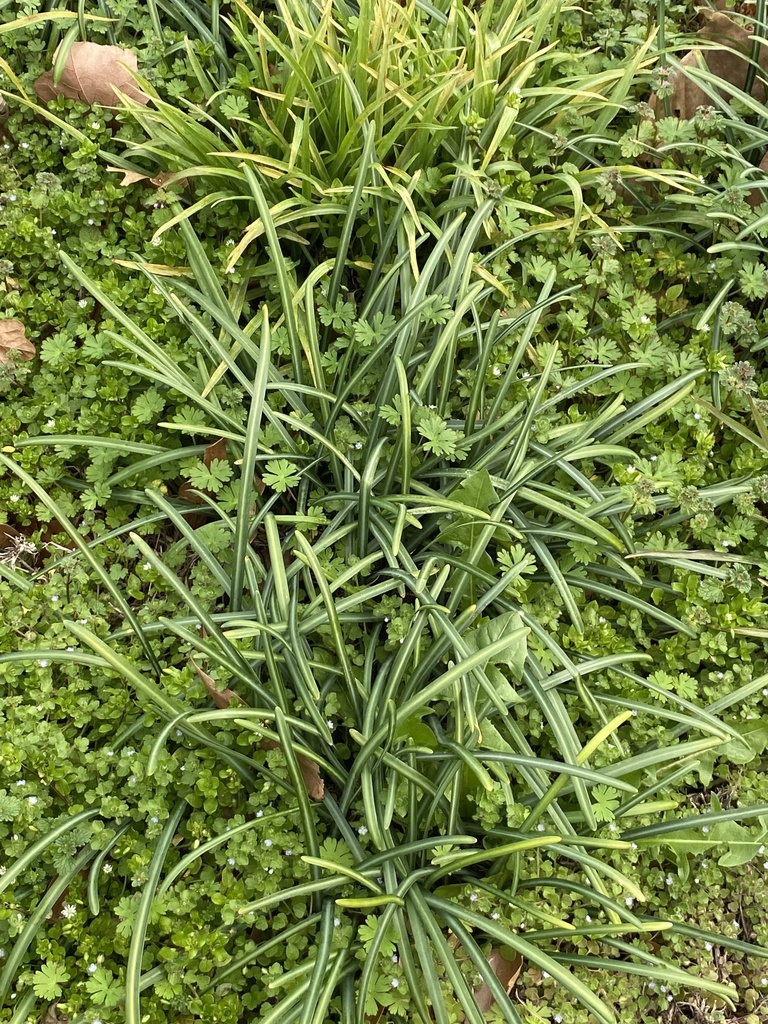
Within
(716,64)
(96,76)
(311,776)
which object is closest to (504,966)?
(311,776)

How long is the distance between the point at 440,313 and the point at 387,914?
161 cm

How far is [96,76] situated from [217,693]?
2.25m

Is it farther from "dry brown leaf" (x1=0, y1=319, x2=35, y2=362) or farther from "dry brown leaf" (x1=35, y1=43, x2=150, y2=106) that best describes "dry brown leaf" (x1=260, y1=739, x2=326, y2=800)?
"dry brown leaf" (x1=35, y1=43, x2=150, y2=106)

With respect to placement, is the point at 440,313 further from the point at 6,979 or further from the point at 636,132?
the point at 6,979

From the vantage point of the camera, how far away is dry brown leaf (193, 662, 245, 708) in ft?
6.05

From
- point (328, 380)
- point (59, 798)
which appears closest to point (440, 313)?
point (328, 380)

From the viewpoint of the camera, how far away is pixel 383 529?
6.70 ft

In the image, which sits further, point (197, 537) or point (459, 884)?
point (197, 537)

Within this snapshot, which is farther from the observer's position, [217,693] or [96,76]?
[96,76]

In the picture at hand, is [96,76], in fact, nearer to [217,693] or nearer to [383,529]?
[383,529]

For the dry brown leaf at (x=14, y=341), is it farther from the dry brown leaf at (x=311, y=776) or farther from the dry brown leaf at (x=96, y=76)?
the dry brown leaf at (x=311, y=776)

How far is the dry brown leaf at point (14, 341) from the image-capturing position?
2.40m

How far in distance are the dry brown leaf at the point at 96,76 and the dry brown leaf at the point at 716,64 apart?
6.48ft

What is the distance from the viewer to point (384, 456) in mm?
2215
